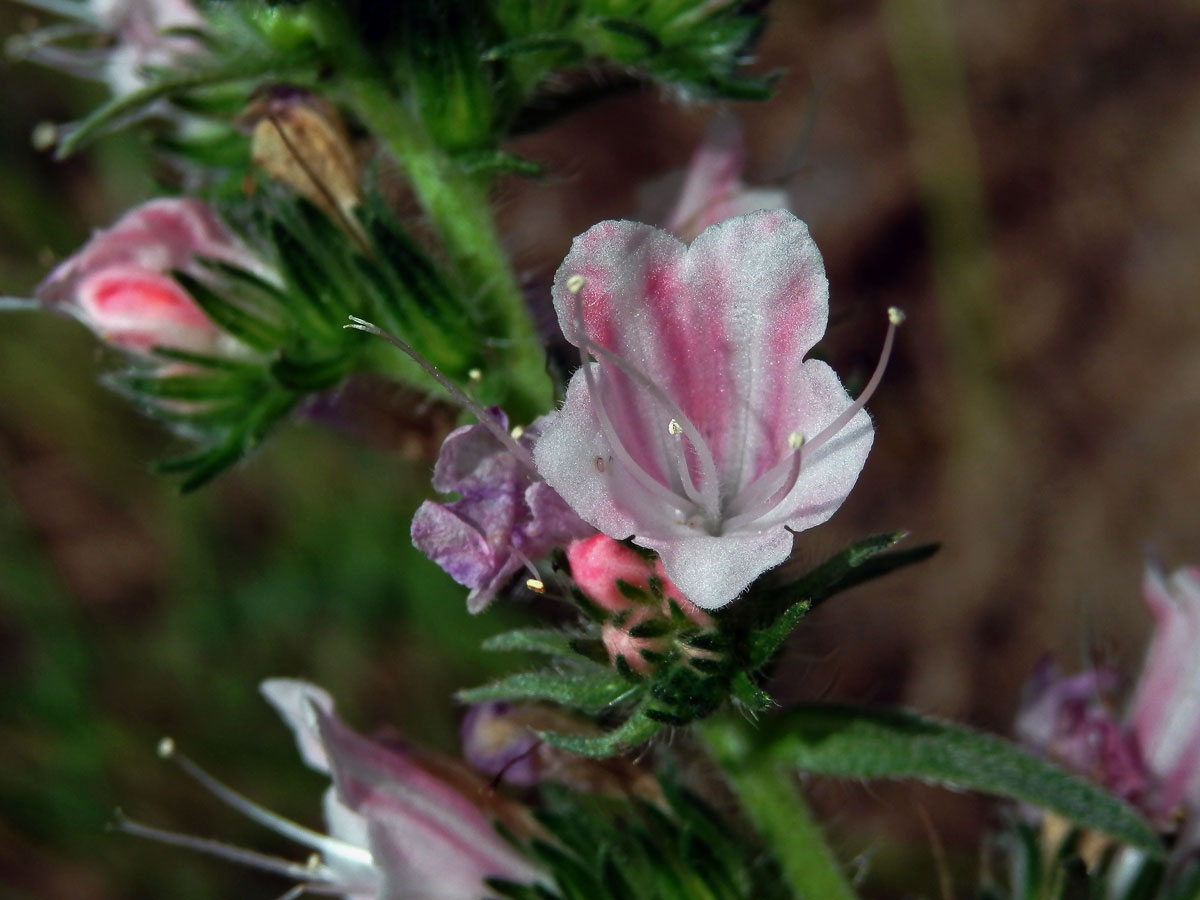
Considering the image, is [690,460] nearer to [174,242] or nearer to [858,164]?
[174,242]

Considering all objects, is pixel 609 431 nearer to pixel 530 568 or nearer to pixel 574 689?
pixel 530 568

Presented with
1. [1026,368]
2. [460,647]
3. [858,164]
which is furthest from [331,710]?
[858,164]

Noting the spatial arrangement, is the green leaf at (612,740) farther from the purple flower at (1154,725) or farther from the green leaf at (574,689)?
the purple flower at (1154,725)

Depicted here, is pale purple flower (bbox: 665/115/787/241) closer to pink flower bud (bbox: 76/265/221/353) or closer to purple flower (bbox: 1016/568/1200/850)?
pink flower bud (bbox: 76/265/221/353)

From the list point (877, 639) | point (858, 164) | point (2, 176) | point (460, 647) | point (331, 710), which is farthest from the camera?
point (858, 164)

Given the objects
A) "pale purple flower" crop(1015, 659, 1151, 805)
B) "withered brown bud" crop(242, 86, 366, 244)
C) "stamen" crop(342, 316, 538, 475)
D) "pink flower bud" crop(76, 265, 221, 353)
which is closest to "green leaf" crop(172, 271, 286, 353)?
"pink flower bud" crop(76, 265, 221, 353)

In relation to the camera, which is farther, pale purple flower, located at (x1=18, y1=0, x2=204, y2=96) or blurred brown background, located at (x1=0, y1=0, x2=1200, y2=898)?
blurred brown background, located at (x1=0, y1=0, x2=1200, y2=898)
